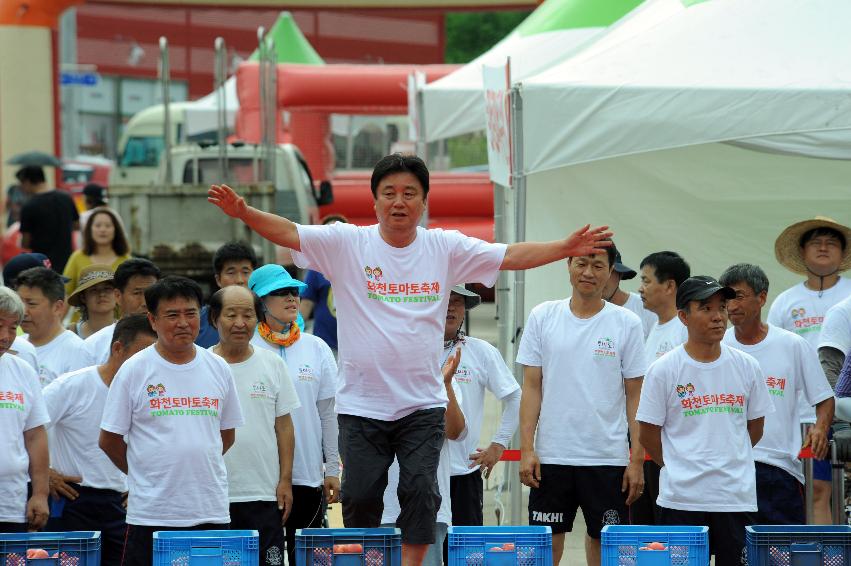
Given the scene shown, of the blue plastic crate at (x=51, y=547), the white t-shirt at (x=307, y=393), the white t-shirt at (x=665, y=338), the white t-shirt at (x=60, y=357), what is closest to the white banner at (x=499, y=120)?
the white t-shirt at (x=665, y=338)

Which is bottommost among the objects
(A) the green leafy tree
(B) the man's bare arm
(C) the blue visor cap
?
(C) the blue visor cap

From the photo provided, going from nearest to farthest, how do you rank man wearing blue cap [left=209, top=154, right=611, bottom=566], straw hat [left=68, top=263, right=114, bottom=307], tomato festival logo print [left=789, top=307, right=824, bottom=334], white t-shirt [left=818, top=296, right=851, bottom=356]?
1. man wearing blue cap [left=209, top=154, right=611, bottom=566]
2. white t-shirt [left=818, top=296, right=851, bottom=356]
3. straw hat [left=68, top=263, right=114, bottom=307]
4. tomato festival logo print [left=789, top=307, right=824, bottom=334]

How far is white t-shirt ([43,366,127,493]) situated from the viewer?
6734 mm

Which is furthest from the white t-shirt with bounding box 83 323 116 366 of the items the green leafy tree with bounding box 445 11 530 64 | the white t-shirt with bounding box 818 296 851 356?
the green leafy tree with bounding box 445 11 530 64

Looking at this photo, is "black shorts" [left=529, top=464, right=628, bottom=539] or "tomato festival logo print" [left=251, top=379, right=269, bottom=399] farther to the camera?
"black shorts" [left=529, top=464, right=628, bottom=539]

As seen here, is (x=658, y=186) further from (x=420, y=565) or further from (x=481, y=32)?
(x=481, y=32)

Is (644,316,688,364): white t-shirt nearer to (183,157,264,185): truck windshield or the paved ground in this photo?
the paved ground

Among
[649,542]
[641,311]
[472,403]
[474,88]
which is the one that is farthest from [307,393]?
[474,88]

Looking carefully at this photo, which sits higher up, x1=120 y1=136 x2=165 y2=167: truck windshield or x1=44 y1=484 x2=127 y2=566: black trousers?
x1=120 y1=136 x2=165 y2=167: truck windshield

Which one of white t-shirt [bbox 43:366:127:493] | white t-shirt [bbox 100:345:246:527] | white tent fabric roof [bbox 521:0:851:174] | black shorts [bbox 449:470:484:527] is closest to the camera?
white t-shirt [bbox 100:345:246:527]

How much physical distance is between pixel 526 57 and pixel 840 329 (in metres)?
6.22

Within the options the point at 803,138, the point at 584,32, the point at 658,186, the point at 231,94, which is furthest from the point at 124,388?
the point at 231,94

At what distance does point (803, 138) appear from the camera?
28.5 feet

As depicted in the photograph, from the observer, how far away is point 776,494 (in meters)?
7.21
